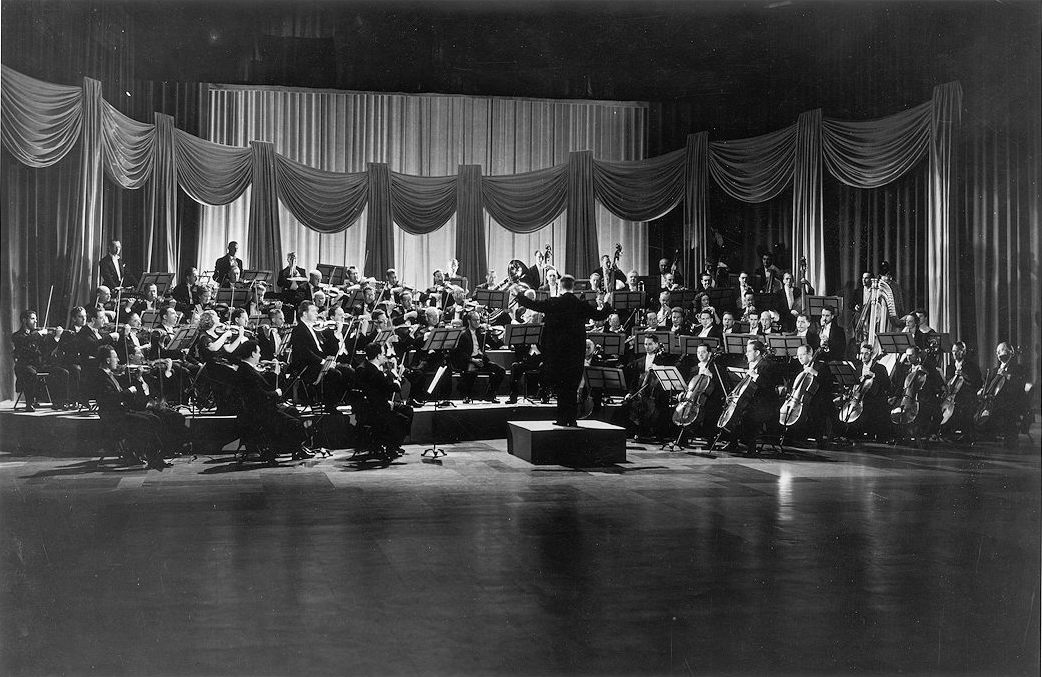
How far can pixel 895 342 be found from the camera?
9.78 metres

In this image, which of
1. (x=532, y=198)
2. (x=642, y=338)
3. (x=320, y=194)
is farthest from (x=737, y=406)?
(x=320, y=194)

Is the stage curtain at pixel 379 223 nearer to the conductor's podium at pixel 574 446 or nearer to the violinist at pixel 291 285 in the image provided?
the violinist at pixel 291 285

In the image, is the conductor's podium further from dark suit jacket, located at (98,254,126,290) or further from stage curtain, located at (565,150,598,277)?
stage curtain, located at (565,150,598,277)

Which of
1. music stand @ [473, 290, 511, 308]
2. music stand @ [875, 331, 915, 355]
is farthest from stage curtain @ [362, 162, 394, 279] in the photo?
music stand @ [875, 331, 915, 355]

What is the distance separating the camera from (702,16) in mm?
11031

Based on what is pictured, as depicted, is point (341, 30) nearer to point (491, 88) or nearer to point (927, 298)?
point (491, 88)

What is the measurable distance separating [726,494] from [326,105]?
12694 mm

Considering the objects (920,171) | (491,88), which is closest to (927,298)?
(920,171)

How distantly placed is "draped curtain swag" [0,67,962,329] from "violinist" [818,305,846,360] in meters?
1.98

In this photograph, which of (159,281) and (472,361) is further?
(159,281)

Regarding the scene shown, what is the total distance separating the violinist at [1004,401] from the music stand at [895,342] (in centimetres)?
92

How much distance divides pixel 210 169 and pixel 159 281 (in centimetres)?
382

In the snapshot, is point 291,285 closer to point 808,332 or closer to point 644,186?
point 644,186

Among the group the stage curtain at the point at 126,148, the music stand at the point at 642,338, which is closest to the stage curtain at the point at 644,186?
the music stand at the point at 642,338
